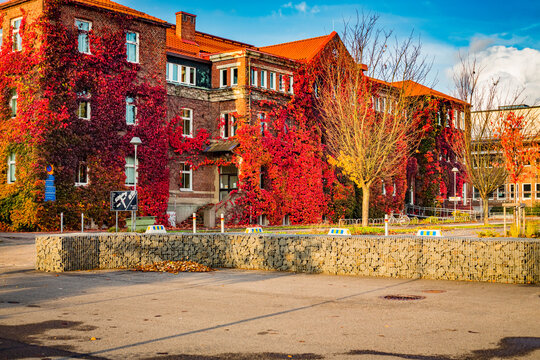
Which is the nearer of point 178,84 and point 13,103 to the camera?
point 13,103

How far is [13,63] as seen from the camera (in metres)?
33.9

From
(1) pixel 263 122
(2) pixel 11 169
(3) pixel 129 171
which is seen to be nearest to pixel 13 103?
(2) pixel 11 169

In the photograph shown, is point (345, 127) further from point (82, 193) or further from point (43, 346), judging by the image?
point (43, 346)

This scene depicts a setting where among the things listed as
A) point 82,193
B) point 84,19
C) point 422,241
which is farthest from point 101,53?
point 422,241

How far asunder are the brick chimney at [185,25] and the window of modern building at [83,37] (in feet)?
35.1

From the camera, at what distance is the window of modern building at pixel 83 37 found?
34.6 metres

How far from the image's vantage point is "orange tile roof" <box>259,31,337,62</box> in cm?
4475

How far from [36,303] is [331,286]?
631 centimetres

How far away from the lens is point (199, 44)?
4603cm

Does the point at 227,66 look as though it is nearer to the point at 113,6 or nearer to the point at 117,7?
the point at 117,7

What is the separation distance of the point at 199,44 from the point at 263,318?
1490 inches

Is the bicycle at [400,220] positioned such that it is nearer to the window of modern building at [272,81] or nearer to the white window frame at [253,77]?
the window of modern building at [272,81]

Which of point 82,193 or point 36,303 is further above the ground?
point 82,193

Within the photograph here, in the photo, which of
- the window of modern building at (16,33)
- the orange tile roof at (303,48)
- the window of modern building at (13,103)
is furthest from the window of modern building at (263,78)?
the window of modern building at (13,103)
